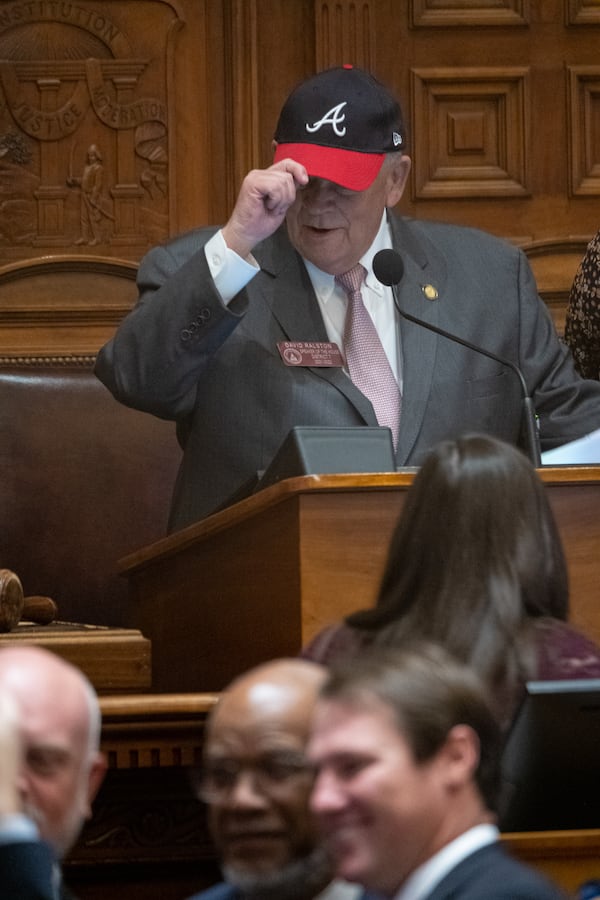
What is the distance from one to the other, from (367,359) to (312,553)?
37.7 inches

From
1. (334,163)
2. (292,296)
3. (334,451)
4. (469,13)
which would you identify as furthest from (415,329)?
(469,13)

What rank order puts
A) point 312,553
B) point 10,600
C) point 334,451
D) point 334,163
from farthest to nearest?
point 334,163 → point 10,600 → point 334,451 → point 312,553

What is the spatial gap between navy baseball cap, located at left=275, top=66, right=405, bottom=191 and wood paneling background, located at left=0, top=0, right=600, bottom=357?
1.15 m

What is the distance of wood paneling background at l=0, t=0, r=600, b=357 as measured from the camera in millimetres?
4270

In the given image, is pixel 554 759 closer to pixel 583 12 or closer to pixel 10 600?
pixel 10 600

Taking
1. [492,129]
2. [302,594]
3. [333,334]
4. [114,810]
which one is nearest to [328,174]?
[333,334]

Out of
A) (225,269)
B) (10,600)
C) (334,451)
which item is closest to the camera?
(334,451)

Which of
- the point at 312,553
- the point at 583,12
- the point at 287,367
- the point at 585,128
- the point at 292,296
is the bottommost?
the point at 312,553

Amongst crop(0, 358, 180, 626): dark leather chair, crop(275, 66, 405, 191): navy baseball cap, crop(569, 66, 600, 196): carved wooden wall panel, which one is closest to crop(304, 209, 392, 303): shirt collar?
crop(275, 66, 405, 191): navy baseball cap

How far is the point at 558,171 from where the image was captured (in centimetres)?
436

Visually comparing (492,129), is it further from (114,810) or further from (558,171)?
(114,810)

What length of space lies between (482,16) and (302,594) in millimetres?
2547

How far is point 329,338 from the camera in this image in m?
3.11

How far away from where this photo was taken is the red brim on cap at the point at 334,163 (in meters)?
2.99
